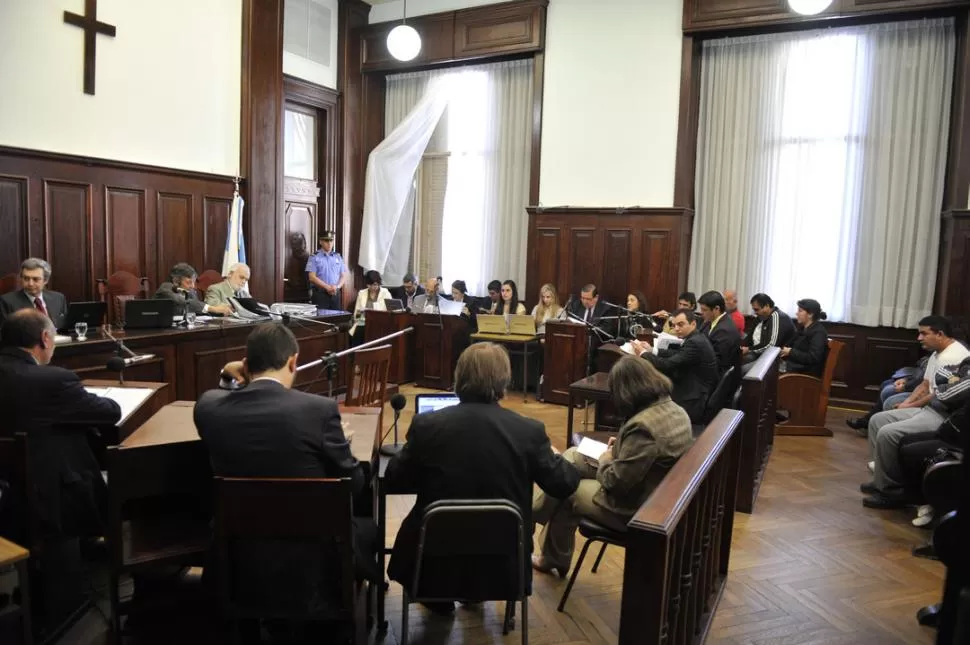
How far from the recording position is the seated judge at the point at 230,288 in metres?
6.10

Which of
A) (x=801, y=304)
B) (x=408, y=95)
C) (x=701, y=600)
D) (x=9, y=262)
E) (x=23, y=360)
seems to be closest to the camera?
(x=23, y=360)

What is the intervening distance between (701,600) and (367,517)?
49.9 inches

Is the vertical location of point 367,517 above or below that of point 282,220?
below

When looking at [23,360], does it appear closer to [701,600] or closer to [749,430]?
[701,600]

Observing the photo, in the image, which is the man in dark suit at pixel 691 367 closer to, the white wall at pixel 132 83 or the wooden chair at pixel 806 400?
the wooden chair at pixel 806 400

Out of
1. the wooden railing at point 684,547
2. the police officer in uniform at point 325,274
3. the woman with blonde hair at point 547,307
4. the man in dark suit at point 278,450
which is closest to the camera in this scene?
the wooden railing at point 684,547

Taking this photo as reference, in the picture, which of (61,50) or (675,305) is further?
(675,305)

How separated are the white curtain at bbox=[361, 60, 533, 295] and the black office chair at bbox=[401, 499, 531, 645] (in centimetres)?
629

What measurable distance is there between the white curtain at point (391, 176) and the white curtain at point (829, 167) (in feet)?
10.4

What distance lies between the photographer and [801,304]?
592 cm

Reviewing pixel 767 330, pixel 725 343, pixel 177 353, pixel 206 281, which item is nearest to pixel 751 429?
pixel 725 343

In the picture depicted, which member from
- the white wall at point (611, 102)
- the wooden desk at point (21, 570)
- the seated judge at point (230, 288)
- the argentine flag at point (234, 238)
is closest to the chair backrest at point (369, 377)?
the wooden desk at point (21, 570)

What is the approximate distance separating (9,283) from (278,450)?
4.53 m

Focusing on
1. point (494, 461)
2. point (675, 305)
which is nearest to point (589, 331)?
point (675, 305)
